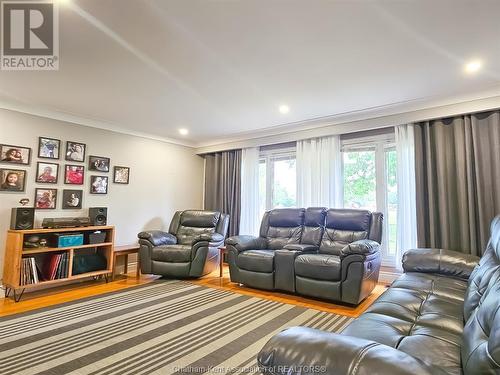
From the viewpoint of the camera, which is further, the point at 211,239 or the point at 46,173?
the point at 211,239

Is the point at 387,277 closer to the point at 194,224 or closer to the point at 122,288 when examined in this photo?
the point at 194,224

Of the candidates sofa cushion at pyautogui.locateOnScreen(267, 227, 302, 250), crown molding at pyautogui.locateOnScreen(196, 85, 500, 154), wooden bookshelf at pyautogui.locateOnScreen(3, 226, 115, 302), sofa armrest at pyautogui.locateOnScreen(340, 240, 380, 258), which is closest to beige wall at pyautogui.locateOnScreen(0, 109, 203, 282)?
wooden bookshelf at pyautogui.locateOnScreen(3, 226, 115, 302)

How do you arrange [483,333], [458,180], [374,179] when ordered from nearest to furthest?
[483,333] < [458,180] < [374,179]

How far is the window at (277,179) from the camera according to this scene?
16.3ft

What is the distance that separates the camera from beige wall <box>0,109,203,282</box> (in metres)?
3.63

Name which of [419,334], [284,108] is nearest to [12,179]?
[284,108]

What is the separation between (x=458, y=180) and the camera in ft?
11.0

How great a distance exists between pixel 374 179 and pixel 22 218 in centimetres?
459

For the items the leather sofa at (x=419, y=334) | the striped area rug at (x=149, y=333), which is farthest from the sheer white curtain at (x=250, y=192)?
the leather sofa at (x=419, y=334)

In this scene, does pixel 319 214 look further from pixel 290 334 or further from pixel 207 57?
pixel 290 334

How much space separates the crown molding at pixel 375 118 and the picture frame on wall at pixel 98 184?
7.27ft

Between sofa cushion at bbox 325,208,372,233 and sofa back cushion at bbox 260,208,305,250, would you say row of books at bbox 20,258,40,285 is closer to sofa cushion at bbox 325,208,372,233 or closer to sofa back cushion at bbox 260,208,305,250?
sofa back cushion at bbox 260,208,305,250

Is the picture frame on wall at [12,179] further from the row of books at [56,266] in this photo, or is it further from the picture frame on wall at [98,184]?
the row of books at [56,266]

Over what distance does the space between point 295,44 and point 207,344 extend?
94.6 inches
